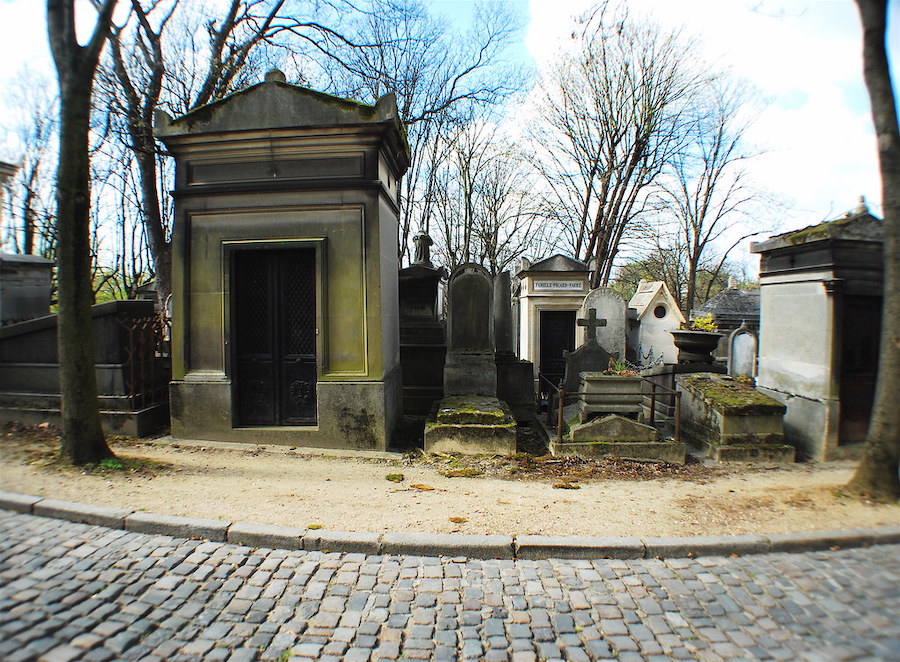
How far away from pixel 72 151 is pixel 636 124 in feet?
54.5

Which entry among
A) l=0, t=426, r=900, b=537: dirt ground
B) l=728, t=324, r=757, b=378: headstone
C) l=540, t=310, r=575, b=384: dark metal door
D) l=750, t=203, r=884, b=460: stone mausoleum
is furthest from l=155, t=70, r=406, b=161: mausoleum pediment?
l=540, t=310, r=575, b=384: dark metal door

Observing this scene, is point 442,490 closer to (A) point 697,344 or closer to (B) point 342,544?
(B) point 342,544

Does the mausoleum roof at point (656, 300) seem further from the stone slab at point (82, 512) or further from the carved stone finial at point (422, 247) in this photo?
the stone slab at point (82, 512)

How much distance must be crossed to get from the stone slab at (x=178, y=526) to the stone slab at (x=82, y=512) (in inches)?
4.4

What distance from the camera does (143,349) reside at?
269 inches

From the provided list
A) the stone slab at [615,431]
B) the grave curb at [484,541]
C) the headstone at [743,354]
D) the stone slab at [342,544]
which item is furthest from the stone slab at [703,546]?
the headstone at [743,354]

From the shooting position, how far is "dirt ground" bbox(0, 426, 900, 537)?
162 inches

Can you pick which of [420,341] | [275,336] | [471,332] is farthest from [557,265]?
[275,336]

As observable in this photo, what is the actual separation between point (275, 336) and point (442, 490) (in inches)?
123

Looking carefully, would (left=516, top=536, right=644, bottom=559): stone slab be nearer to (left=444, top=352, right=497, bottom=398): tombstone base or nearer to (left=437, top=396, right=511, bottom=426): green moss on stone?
(left=437, top=396, right=511, bottom=426): green moss on stone

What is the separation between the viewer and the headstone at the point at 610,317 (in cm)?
1167

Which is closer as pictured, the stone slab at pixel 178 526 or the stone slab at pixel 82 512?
the stone slab at pixel 178 526

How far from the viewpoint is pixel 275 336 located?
6555mm

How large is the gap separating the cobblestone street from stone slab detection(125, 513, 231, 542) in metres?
0.08
